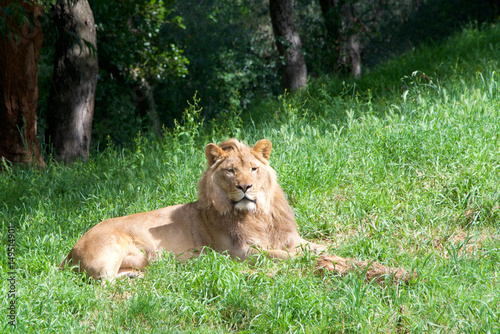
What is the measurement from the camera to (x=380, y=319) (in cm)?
334

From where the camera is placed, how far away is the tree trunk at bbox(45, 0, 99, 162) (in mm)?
8172

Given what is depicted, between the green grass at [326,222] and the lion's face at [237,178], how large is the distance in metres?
0.49

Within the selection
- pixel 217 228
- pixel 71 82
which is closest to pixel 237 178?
pixel 217 228

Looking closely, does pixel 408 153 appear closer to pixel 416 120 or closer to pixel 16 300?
pixel 416 120

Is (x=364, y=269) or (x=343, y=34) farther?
(x=343, y=34)

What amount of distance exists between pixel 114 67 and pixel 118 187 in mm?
5858

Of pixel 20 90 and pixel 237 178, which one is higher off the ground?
pixel 20 90

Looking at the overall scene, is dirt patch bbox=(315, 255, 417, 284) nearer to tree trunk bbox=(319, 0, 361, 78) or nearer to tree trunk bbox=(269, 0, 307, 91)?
tree trunk bbox=(269, 0, 307, 91)

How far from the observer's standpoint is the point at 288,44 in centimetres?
1053

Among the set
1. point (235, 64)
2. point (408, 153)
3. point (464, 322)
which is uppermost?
point (235, 64)

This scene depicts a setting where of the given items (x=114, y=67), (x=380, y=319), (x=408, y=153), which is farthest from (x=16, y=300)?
(x=114, y=67)

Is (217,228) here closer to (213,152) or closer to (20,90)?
(213,152)

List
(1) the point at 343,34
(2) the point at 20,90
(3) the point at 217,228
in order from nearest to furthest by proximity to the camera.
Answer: (3) the point at 217,228, (2) the point at 20,90, (1) the point at 343,34

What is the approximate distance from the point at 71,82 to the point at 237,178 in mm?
4960
